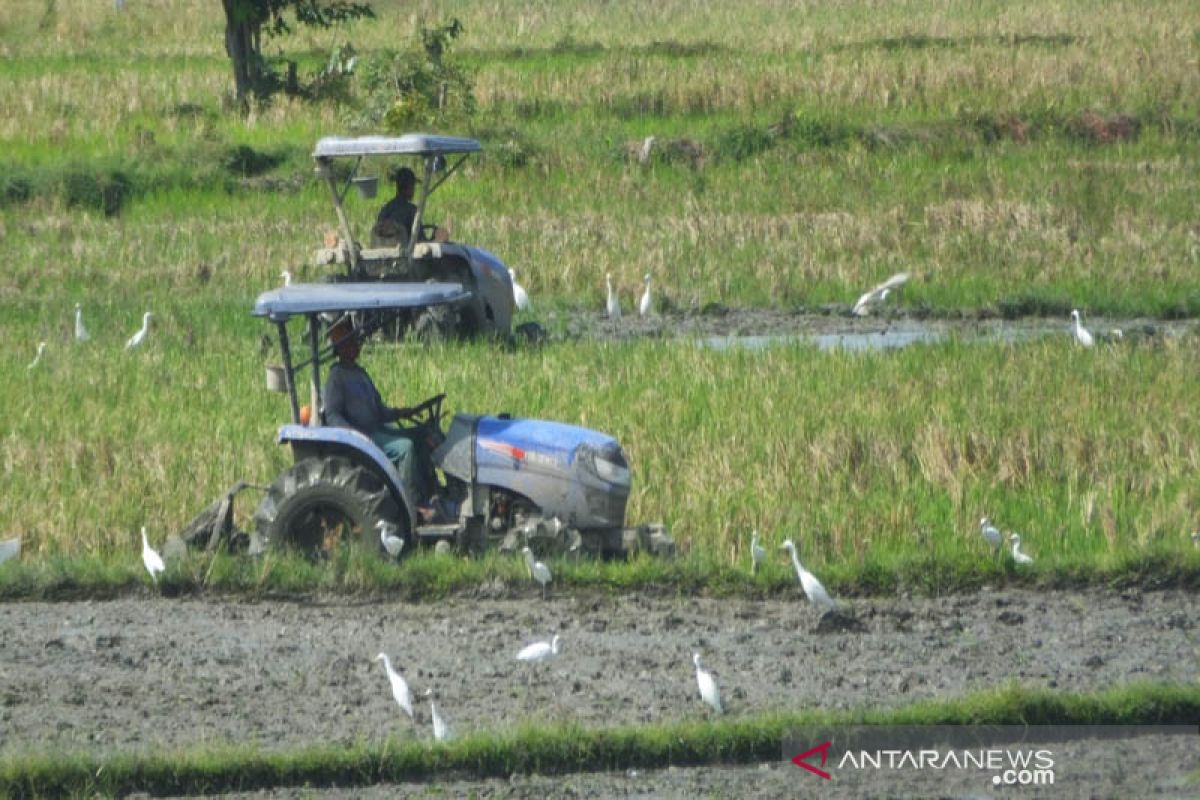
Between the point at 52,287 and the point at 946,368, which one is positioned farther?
the point at 52,287

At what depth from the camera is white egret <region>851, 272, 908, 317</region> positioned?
18.9 metres

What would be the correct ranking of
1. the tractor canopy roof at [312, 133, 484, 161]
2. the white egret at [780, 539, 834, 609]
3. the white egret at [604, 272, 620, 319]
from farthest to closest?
1. the white egret at [604, 272, 620, 319]
2. the tractor canopy roof at [312, 133, 484, 161]
3. the white egret at [780, 539, 834, 609]

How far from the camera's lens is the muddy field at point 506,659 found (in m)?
8.29

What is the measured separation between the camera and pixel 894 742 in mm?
7957

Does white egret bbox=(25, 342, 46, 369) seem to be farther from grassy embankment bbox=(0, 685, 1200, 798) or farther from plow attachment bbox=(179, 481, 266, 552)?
grassy embankment bbox=(0, 685, 1200, 798)

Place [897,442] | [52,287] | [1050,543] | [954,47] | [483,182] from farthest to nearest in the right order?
[954,47]
[483,182]
[52,287]
[897,442]
[1050,543]

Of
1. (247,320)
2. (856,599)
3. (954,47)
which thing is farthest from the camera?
(954,47)

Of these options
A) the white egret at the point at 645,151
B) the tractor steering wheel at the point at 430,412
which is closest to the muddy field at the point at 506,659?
the tractor steering wheel at the point at 430,412

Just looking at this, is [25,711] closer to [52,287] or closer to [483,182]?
[52,287]

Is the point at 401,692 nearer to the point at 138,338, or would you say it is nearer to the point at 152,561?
the point at 152,561

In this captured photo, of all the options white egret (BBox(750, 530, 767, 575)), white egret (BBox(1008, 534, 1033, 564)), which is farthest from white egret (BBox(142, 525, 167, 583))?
white egret (BBox(1008, 534, 1033, 564))

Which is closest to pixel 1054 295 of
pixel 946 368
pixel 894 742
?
pixel 946 368

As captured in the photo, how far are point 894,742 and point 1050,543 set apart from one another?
3.36 metres

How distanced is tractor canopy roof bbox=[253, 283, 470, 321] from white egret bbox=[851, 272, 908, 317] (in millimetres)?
8950
